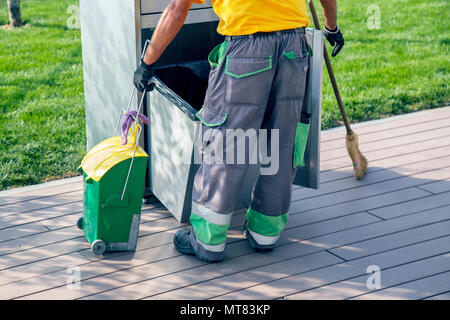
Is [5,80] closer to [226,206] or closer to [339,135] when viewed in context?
[339,135]

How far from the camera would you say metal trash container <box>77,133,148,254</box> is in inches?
131

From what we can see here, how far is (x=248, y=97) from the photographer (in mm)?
3121

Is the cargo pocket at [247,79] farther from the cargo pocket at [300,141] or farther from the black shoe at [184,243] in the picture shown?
the black shoe at [184,243]

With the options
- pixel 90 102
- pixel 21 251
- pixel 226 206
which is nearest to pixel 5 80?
pixel 90 102

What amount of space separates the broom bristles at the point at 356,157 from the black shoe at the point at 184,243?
4.02 feet

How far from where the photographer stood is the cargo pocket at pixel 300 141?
3.36 m

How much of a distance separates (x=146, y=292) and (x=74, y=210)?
37.0 inches

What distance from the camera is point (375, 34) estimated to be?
681 centimetres

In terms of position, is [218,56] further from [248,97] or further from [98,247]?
[98,247]

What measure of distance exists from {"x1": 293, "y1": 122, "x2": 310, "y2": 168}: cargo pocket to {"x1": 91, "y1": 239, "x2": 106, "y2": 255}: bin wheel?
3.26ft

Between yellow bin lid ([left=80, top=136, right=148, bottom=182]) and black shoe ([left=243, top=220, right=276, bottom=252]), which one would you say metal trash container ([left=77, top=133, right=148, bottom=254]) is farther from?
black shoe ([left=243, top=220, right=276, bottom=252])

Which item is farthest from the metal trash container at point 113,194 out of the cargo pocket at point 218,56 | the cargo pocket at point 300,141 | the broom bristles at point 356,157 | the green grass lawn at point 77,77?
the broom bristles at point 356,157

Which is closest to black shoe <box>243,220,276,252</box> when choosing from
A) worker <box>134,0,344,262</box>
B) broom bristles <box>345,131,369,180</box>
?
worker <box>134,0,344,262</box>

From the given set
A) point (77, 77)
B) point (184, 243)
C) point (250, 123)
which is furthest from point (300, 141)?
point (77, 77)
